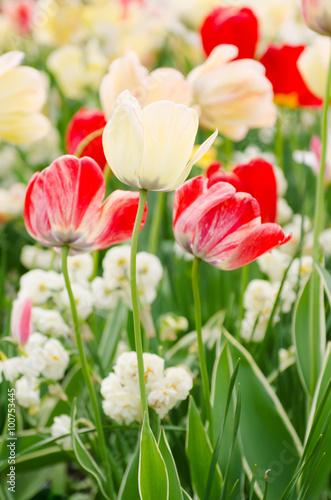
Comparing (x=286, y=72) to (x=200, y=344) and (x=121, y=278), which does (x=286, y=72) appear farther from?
(x=200, y=344)

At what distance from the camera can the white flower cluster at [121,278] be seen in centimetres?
64

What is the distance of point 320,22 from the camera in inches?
23.3

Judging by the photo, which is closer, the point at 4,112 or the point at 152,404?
the point at 152,404

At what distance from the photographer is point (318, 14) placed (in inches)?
23.2

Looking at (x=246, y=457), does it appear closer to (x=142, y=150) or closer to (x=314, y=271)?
(x=314, y=271)

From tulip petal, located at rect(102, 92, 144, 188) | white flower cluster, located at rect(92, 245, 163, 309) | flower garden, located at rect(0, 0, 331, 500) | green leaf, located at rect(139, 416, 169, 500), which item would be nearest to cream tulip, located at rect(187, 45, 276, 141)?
flower garden, located at rect(0, 0, 331, 500)

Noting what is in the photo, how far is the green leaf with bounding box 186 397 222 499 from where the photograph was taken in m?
0.51

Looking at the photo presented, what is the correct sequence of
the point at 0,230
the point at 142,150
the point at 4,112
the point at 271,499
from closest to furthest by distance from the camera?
the point at 142,150
the point at 271,499
the point at 4,112
the point at 0,230

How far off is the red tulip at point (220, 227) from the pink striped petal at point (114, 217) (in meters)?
0.04

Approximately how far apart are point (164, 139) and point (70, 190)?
93mm

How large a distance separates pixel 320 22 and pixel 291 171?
72 centimetres

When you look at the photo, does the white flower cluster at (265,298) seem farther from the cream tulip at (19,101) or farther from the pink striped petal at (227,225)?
the cream tulip at (19,101)

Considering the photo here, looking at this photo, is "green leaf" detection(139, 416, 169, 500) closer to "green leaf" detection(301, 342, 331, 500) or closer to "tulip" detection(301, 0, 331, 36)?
"green leaf" detection(301, 342, 331, 500)

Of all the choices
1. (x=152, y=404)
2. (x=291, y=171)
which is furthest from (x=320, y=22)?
(x=291, y=171)
